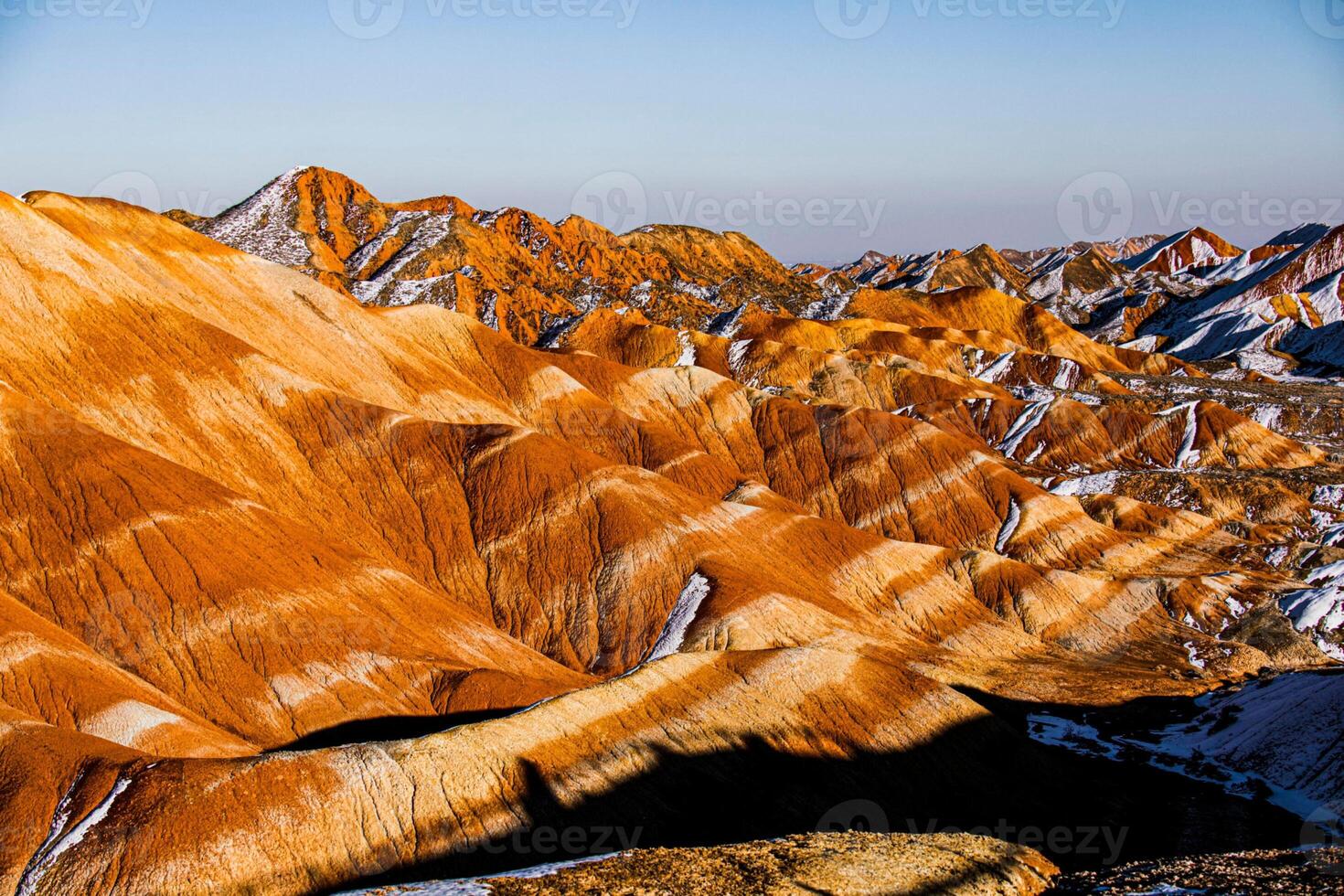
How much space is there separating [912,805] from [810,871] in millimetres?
19290

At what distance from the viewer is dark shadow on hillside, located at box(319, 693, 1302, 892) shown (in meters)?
41.5

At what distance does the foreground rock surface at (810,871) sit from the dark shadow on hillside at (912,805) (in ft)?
28.3

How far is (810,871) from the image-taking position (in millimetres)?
31500

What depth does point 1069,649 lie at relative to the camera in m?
81.8

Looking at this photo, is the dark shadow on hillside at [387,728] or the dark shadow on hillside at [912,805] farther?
the dark shadow on hillside at [387,728]

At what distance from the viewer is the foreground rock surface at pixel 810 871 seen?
97.8 ft

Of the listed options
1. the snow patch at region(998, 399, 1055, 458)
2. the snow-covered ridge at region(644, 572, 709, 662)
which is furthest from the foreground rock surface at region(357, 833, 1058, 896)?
the snow patch at region(998, 399, 1055, 458)

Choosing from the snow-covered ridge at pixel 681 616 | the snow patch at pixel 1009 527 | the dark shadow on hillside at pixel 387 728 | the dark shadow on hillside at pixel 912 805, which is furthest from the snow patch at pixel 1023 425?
the dark shadow on hillside at pixel 387 728

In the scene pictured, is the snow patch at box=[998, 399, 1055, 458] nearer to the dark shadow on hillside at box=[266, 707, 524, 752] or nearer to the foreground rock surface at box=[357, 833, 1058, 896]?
the dark shadow on hillside at box=[266, 707, 524, 752]

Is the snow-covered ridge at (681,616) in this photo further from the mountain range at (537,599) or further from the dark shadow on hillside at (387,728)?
the dark shadow on hillside at (387,728)

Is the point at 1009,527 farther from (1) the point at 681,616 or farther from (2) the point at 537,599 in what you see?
(2) the point at 537,599


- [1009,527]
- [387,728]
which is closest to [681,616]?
[387,728]

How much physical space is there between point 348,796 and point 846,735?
2322 centimetres

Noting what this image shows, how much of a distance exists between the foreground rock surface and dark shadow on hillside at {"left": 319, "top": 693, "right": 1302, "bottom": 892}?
8.62 metres
